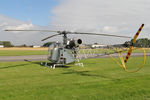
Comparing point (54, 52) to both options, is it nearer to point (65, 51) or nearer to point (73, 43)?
point (65, 51)

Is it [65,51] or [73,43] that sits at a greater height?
[73,43]

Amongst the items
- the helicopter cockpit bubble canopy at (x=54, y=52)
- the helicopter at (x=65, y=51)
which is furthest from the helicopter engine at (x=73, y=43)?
the helicopter cockpit bubble canopy at (x=54, y=52)

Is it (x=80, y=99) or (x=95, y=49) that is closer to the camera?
(x=80, y=99)

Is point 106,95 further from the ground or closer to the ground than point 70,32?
closer to the ground

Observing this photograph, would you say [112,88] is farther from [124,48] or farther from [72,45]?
[72,45]

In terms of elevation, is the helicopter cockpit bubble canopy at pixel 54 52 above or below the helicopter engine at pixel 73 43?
below

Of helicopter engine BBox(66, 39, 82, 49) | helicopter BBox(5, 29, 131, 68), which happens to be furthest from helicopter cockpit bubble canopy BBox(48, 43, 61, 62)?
helicopter engine BBox(66, 39, 82, 49)

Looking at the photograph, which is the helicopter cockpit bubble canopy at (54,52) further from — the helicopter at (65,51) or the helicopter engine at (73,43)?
the helicopter engine at (73,43)

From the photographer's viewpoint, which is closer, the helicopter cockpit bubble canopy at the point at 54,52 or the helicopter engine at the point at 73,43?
the helicopter engine at the point at 73,43

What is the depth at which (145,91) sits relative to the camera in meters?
8.65

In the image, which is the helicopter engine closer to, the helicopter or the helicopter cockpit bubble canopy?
the helicopter

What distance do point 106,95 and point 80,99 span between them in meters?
1.48

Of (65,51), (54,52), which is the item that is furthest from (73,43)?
(54,52)

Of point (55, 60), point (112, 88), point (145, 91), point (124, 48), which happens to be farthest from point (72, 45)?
point (145, 91)
